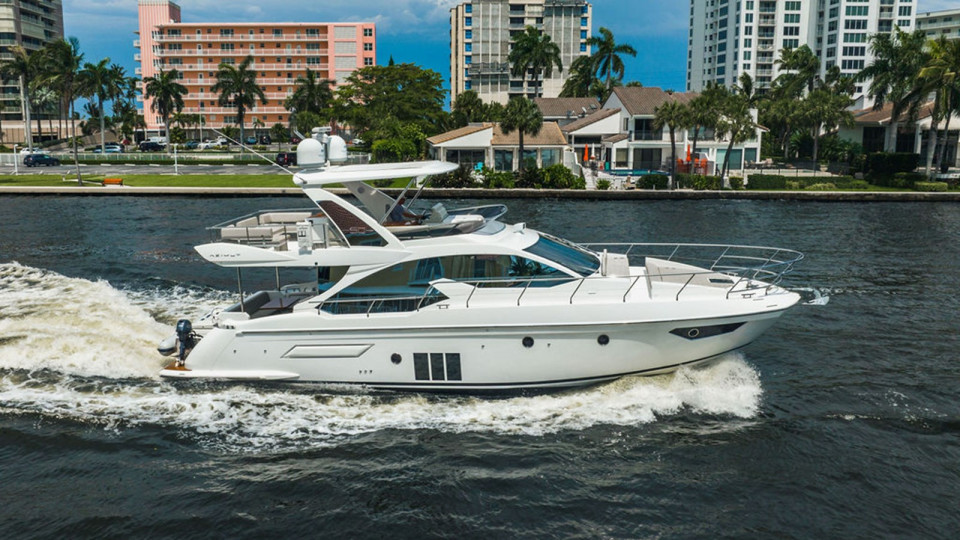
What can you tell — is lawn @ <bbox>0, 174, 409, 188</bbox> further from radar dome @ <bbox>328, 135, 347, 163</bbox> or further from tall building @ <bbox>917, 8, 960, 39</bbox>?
tall building @ <bbox>917, 8, 960, 39</bbox>

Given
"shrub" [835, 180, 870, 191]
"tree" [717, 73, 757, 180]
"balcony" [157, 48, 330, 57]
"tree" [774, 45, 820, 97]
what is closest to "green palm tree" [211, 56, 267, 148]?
"balcony" [157, 48, 330, 57]

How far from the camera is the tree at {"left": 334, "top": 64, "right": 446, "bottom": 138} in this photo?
72562 mm

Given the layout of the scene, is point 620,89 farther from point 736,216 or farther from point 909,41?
point 736,216

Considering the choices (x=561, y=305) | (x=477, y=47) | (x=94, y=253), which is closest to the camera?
(x=561, y=305)

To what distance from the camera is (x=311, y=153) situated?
44.9 feet

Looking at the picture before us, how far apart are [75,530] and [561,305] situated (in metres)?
7.28

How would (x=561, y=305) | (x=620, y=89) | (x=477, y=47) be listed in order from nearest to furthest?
(x=561, y=305), (x=620, y=89), (x=477, y=47)

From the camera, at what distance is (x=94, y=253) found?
2694 centimetres

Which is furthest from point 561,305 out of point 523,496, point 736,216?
point 736,216

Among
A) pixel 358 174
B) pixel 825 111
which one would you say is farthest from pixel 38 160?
pixel 825 111

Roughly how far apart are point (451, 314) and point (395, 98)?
211ft

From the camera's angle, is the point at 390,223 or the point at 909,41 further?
the point at 909,41

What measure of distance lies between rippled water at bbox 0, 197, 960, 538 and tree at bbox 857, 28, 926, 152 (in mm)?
49532

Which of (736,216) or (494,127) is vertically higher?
(494,127)
